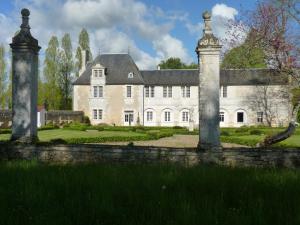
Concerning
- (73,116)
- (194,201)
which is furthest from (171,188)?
(73,116)

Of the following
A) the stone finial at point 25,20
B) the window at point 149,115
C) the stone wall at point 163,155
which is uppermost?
the stone finial at point 25,20

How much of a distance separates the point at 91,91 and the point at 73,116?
3601mm

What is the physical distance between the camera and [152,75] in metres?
40.2

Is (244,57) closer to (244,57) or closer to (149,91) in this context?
(244,57)

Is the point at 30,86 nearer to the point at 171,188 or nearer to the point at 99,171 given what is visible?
the point at 99,171

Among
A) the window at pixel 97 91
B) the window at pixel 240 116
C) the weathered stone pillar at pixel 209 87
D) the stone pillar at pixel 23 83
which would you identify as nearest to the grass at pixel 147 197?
the weathered stone pillar at pixel 209 87

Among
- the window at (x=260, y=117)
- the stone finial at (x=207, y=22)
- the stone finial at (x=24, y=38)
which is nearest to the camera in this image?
the stone finial at (x=207, y=22)

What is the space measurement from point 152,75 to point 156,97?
2.69 meters

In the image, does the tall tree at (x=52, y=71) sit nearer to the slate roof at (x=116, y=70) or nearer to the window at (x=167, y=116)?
the slate roof at (x=116, y=70)

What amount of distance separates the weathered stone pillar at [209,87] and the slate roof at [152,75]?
1189 inches

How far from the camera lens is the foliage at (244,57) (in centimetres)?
1312

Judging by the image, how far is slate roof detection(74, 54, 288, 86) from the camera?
1519 inches

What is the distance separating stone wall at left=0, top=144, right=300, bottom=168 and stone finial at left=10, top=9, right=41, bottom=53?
9.22ft

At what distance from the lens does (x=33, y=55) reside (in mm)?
9602
